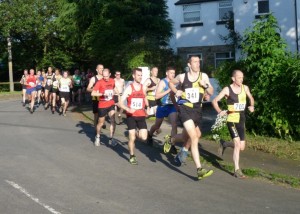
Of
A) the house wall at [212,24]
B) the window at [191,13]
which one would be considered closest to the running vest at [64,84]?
the house wall at [212,24]

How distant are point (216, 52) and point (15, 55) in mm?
17401

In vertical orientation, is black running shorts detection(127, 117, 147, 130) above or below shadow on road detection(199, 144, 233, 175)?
above

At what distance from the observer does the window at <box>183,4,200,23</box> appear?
1316 inches

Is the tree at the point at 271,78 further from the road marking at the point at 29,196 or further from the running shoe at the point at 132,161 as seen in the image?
the road marking at the point at 29,196

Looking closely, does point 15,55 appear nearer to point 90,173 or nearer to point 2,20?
point 2,20

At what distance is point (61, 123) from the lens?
16.5m

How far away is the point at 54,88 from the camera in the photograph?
20.6 m

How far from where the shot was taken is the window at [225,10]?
32219 millimetres

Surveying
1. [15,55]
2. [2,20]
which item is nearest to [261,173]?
[2,20]

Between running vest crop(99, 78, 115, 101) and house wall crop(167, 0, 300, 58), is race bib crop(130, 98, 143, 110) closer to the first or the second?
running vest crop(99, 78, 115, 101)

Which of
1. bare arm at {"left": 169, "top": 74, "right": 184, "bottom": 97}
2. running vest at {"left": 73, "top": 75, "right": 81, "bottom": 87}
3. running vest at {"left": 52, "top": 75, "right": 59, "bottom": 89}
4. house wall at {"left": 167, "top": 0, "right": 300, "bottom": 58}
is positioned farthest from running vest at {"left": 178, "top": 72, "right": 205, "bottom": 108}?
house wall at {"left": 167, "top": 0, "right": 300, "bottom": 58}

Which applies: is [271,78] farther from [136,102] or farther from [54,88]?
[54,88]

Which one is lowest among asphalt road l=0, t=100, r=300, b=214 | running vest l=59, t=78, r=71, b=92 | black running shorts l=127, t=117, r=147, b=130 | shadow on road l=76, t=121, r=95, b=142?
Result: asphalt road l=0, t=100, r=300, b=214

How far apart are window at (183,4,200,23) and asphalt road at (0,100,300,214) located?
2311cm
